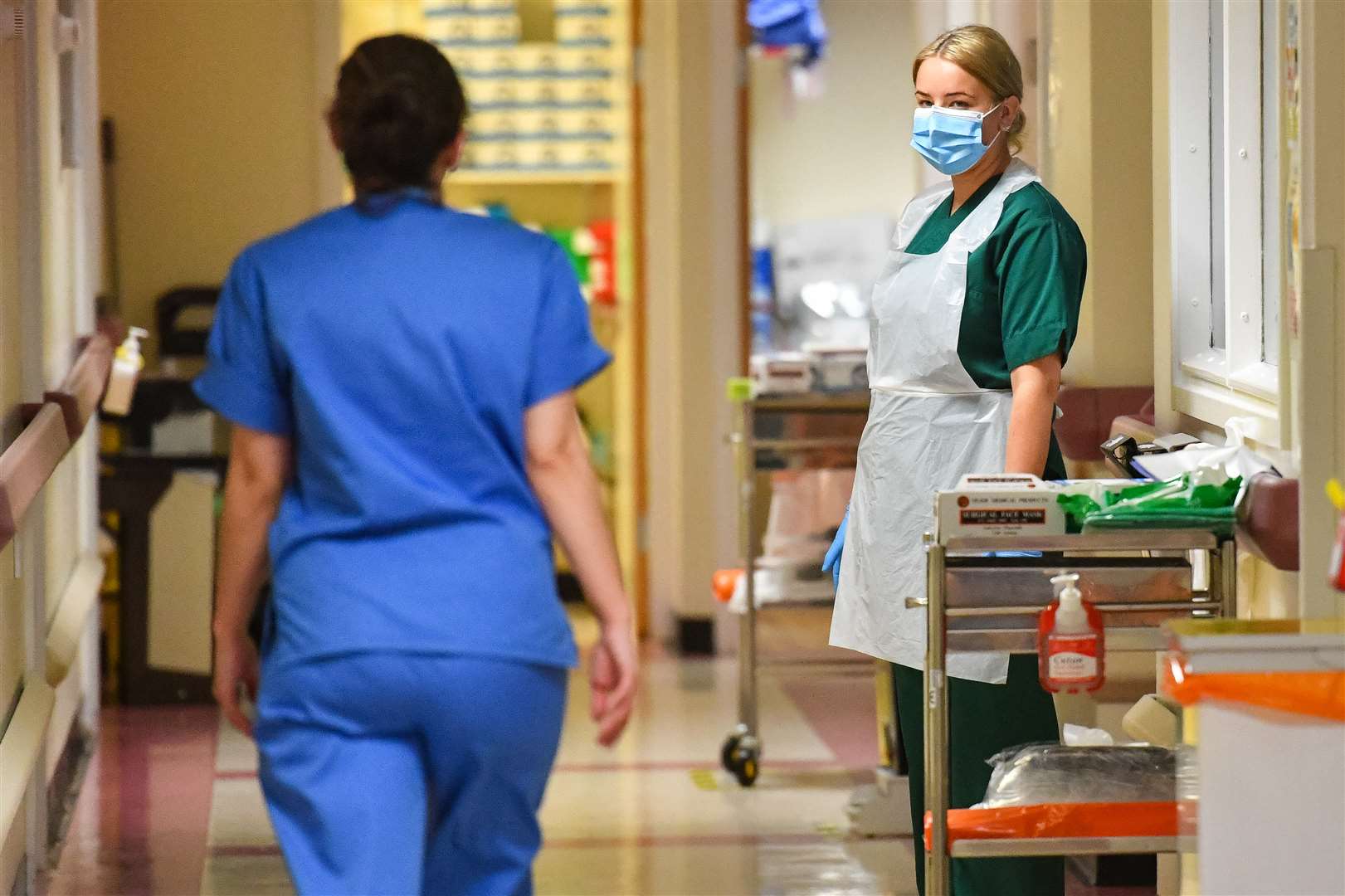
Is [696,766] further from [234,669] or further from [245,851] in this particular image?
[234,669]

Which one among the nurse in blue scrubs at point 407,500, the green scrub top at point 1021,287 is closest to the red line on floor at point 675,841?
the green scrub top at point 1021,287

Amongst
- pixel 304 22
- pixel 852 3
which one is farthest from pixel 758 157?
pixel 304 22

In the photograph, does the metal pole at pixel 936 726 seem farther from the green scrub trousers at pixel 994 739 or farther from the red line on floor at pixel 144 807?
the red line on floor at pixel 144 807

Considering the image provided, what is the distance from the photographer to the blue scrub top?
203 centimetres

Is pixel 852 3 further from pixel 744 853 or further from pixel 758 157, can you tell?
pixel 744 853

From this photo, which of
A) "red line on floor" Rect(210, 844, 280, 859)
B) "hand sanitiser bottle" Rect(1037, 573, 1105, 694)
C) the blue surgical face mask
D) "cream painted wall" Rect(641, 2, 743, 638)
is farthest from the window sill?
"cream painted wall" Rect(641, 2, 743, 638)

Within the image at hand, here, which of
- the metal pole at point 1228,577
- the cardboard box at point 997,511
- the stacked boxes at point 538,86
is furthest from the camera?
the stacked boxes at point 538,86

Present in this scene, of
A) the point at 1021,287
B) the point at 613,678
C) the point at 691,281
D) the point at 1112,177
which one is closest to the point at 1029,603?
the point at 1021,287

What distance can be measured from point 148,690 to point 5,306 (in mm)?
2406

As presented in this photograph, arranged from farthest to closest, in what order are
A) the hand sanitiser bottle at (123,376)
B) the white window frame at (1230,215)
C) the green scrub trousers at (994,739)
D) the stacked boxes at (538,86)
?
the stacked boxes at (538,86) → the hand sanitiser bottle at (123,376) → the white window frame at (1230,215) → the green scrub trousers at (994,739)

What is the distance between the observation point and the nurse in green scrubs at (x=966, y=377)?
9.39ft

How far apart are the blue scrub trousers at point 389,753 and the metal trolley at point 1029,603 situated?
757 millimetres

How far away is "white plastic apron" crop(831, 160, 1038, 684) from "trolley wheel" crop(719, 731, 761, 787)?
1.74m

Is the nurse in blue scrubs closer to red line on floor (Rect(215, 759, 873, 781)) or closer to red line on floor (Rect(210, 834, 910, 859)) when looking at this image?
red line on floor (Rect(210, 834, 910, 859))
